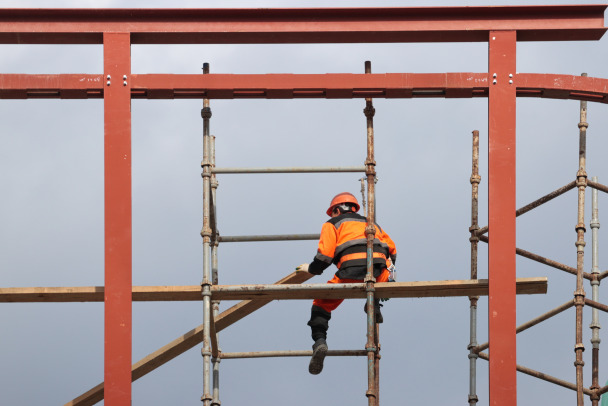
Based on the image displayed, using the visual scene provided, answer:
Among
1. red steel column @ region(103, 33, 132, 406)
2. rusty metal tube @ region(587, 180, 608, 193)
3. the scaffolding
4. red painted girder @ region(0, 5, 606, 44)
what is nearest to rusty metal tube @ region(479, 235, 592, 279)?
the scaffolding

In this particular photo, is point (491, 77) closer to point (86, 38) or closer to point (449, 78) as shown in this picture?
point (449, 78)

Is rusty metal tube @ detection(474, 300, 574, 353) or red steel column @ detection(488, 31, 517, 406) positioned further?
rusty metal tube @ detection(474, 300, 574, 353)

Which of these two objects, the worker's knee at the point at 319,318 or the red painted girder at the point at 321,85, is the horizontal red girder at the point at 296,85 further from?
the worker's knee at the point at 319,318

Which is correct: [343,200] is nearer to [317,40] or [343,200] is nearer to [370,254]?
[370,254]

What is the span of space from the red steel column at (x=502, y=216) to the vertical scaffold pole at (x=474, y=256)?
258 centimetres

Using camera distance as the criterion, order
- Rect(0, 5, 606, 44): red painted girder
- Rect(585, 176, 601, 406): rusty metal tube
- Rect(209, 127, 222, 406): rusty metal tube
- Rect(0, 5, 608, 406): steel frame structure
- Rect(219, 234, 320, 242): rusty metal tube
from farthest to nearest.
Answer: Rect(585, 176, 601, 406): rusty metal tube < Rect(219, 234, 320, 242): rusty metal tube < Rect(209, 127, 222, 406): rusty metal tube < Rect(0, 5, 606, 44): red painted girder < Rect(0, 5, 608, 406): steel frame structure

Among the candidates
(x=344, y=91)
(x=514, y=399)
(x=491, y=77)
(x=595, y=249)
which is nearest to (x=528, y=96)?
(x=491, y=77)

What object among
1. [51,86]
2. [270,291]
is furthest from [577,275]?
[51,86]

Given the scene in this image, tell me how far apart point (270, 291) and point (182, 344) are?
182 cm

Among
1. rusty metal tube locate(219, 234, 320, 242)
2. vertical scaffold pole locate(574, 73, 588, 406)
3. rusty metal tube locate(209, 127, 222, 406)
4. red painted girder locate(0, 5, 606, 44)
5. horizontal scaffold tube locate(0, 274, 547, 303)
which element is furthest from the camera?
vertical scaffold pole locate(574, 73, 588, 406)

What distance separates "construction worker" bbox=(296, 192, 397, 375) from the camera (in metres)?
16.0

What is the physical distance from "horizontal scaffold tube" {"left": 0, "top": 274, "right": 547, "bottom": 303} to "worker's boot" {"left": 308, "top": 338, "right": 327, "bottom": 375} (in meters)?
0.87

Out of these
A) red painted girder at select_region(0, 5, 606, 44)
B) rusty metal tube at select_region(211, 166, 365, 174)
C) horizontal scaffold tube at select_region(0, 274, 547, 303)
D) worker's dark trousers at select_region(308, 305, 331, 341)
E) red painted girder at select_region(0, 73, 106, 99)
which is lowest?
worker's dark trousers at select_region(308, 305, 331, 341)

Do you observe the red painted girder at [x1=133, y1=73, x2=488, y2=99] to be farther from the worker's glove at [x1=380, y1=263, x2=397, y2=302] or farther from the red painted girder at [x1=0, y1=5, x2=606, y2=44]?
the worker's glove at [x1=380, y1=263, x2=397, y2=302]
